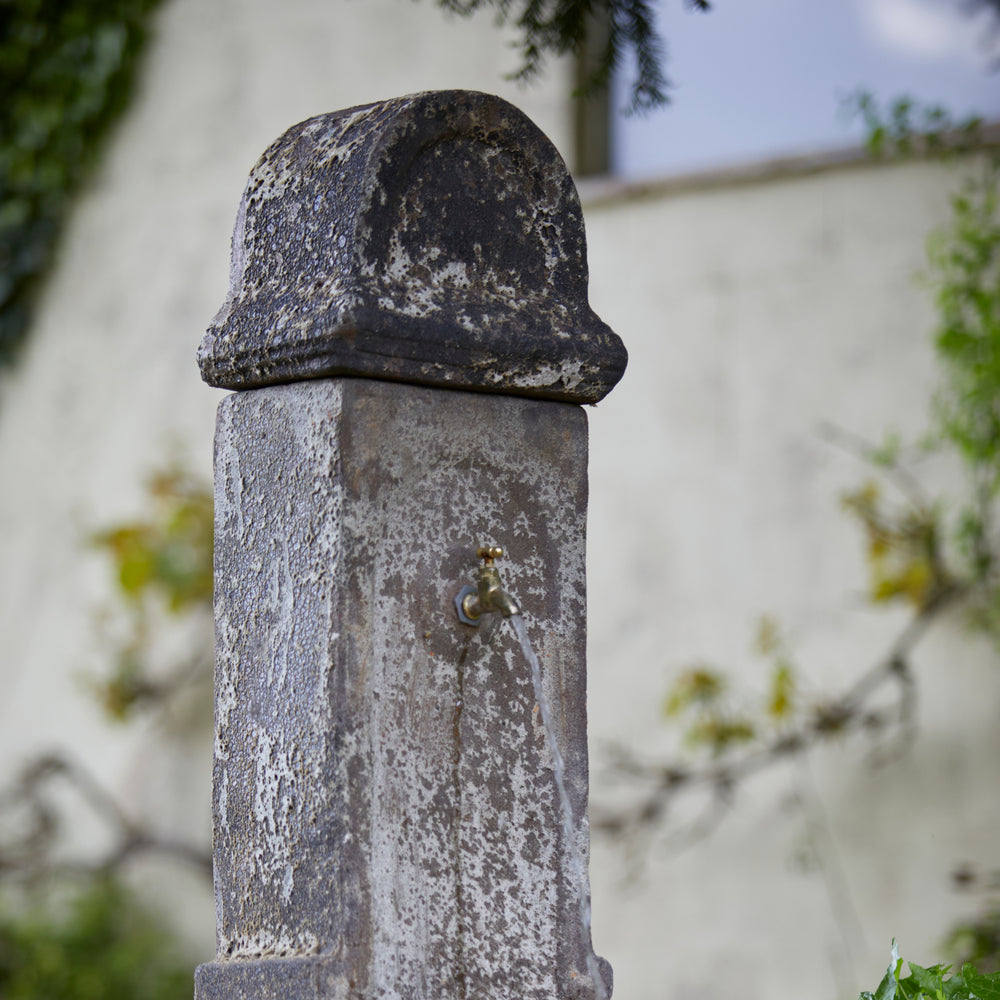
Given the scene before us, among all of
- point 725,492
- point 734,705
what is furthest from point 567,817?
point 725,492

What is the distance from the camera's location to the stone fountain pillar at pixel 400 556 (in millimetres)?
1300

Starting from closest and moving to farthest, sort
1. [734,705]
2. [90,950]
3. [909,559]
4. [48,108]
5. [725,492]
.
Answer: [909,559] < [734,705] < [725,492] < [90,950] < [48,108]

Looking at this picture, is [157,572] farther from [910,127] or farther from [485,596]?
[485,596]

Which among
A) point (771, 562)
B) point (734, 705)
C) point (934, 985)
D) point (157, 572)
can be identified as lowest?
point (934, 985)

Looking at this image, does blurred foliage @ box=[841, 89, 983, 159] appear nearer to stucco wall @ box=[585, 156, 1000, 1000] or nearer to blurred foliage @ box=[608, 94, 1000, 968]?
blurred foliage @ box=[608, 94, 1000, 968]

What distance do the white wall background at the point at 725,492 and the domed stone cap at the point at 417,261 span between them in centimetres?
217

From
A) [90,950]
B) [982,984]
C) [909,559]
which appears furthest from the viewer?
[90,950]

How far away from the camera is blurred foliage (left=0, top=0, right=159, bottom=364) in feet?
16.8

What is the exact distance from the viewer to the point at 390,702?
132 cm

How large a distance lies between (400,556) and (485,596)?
98 millimetres

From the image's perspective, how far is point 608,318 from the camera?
404 cm

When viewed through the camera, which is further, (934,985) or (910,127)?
(910,127)

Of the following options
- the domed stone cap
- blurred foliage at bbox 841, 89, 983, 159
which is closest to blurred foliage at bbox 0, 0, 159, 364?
blurred foliage at bbox 841, 89, 983, 159

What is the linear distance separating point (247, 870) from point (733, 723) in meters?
2.35
